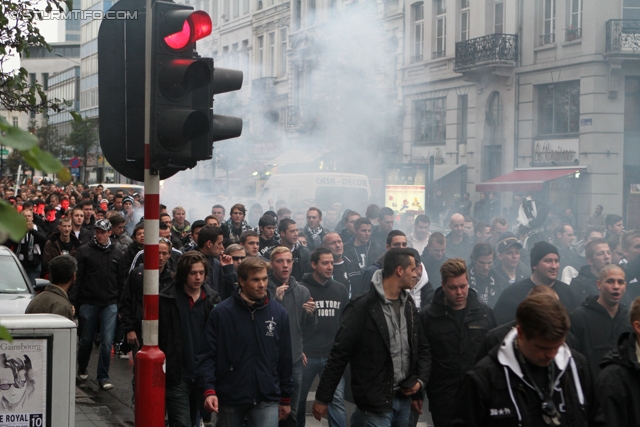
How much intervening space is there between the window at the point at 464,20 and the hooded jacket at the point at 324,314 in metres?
23.8

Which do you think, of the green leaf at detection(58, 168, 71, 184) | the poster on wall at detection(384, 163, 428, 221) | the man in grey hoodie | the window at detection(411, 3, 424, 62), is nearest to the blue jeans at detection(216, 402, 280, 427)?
the man in grey hoodie

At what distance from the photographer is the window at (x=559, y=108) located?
26.0m

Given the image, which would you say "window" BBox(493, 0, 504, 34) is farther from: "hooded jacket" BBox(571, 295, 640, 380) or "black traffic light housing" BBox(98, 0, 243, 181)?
"black traffic light housing" BBox(98, 0, 243, 181)

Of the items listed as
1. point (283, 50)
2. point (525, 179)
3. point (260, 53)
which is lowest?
point (525, 179)

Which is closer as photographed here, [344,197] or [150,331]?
[150,331]

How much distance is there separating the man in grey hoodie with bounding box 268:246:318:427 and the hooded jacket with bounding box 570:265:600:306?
2334mm

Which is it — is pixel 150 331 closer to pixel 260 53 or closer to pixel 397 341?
pixel 397 341

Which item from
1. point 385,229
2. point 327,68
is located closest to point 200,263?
point 385,229

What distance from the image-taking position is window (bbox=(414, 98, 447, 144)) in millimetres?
31266

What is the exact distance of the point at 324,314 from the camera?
731 centimetres

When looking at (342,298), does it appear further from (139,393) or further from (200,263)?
(139,393)

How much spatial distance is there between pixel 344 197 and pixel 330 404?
12.6 metres

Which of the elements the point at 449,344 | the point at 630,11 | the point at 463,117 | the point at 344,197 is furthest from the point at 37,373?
the point at 463,117

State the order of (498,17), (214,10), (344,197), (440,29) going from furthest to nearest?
(214,10) → (440,29) → (498,17) → (344,197)
